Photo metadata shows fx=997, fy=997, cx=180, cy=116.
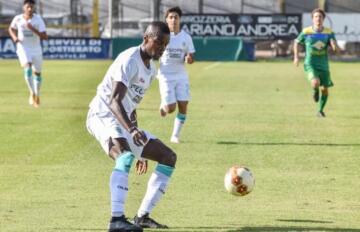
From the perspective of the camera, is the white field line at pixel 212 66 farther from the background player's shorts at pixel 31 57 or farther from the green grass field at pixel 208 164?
the background player's shorts at pixel 31 57

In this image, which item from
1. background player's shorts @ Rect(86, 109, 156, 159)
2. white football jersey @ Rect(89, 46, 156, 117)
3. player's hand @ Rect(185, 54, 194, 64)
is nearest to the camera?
white football jersey @ Rect(89, 46, 156, 117)

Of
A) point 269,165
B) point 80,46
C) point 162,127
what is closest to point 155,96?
point 162,127

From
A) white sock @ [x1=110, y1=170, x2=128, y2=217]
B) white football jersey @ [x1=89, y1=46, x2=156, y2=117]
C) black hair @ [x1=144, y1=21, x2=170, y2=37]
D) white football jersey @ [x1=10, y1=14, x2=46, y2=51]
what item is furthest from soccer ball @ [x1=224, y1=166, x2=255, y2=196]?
white football jersey @ [x1=10, y1=14, x2=46, y2=51]

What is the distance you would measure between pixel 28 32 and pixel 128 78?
49.1 ft

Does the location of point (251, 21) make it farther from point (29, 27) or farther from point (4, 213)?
point (4, 213)

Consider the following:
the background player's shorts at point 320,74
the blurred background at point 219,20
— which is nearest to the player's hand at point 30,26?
the background player's shorts at point 320,74

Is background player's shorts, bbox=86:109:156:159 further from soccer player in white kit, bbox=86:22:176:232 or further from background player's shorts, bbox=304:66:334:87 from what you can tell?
background player's shorts, bbox=304:66:334:87

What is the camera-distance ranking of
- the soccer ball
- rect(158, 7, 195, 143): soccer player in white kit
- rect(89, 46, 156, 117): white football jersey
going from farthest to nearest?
rect(158, 7, 195, 143): soccer player in white kit < the soccer ball < rect(89, 46, 156, 117): white football jersey

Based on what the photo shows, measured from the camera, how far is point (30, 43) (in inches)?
926

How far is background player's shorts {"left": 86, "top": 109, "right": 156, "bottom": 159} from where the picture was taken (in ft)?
30.0

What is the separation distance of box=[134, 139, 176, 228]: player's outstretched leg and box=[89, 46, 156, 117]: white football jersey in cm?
40

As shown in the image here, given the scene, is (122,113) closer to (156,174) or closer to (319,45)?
(156,174)

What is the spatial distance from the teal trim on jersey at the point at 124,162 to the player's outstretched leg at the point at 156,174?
0.30 metres

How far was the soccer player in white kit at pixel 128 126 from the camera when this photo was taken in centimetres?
879
